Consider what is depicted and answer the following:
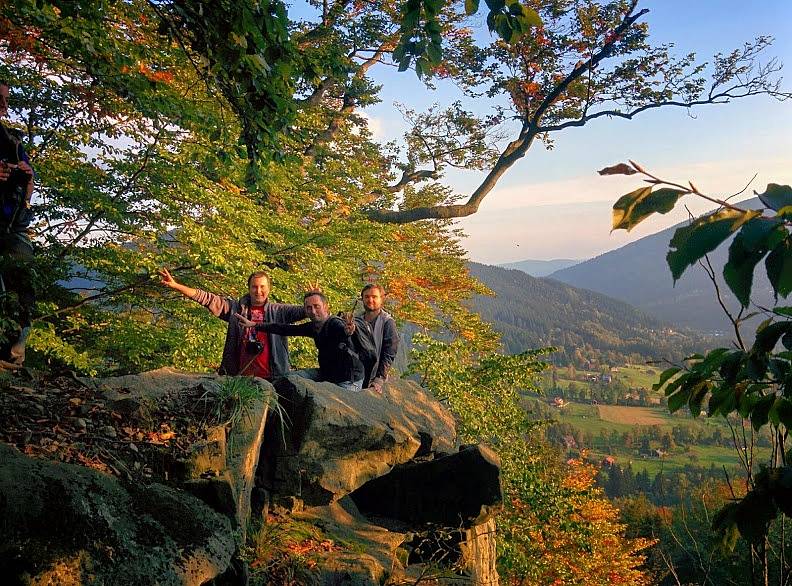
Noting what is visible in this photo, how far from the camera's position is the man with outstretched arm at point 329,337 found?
5828mm

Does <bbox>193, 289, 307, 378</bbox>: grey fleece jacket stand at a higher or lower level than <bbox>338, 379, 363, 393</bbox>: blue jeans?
higher

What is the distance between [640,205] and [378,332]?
5434 mm

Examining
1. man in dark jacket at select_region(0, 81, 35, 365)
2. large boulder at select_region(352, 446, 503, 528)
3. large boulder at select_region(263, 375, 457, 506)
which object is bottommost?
large boulder at select_region(352, 446, 503, 528)

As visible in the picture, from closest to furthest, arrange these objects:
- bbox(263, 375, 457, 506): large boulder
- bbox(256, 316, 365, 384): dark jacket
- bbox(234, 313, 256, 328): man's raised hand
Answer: bbox(263, 375, 457, 506): large boulder < bbox(234, 313, 256, 328): man's raised hand < bbox(256, 316, 365, 384): dark jacket

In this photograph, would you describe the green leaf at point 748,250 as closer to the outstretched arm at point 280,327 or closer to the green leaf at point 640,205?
the green leaf at point 640,205

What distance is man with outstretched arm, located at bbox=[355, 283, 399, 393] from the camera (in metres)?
6.42

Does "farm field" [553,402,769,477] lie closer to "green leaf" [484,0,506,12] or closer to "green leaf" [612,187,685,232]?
"green leaf" [484,0,506,12]

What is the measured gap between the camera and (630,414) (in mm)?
132500

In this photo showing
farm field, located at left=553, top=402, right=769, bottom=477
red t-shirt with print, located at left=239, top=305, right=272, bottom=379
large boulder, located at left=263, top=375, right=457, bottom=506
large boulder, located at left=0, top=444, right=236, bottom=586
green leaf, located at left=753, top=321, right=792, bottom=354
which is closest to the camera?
green leaf, located at left=753, top=321, right=792, bottom=354

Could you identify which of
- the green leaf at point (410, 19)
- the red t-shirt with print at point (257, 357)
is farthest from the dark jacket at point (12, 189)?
the green leaf at point (410, 19)

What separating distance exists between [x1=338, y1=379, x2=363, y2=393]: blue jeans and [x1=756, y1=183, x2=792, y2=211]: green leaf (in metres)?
5.33

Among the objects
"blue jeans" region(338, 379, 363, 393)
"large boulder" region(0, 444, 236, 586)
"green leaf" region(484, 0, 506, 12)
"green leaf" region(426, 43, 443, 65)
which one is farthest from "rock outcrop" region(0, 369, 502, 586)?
"green leaf" region(484, 0, 506, 12)

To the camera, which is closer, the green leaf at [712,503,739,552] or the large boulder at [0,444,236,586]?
the green leaf at [712,503,739,552]

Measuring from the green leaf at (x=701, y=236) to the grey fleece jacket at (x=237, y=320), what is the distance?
209 inches
